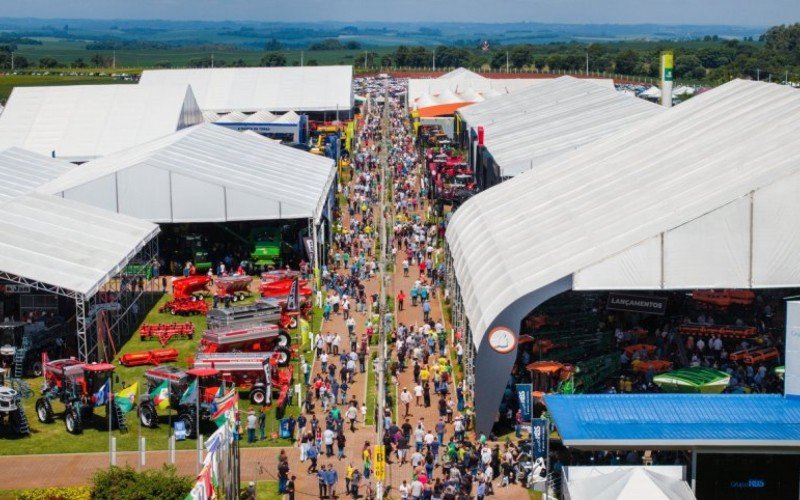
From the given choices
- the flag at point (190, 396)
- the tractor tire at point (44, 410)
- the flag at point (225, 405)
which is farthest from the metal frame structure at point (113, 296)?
the flag at point (225, 405)

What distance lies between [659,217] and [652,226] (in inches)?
29.2

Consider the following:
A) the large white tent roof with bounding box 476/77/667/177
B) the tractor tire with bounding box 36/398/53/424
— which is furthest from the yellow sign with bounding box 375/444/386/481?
the large white tent roof with bounding box 476/77/667/177

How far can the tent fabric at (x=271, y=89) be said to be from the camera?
305ft

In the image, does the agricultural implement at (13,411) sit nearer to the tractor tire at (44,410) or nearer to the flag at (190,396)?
the tractor tire at (44,410)

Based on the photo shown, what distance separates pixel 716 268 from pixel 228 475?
1239 centimetres

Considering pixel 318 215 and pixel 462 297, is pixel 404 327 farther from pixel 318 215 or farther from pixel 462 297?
pixel 318 215

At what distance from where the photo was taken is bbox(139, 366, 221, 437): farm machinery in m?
29.4

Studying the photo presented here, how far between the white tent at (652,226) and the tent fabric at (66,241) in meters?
10.5

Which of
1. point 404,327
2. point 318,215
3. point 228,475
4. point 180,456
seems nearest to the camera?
point 228,475

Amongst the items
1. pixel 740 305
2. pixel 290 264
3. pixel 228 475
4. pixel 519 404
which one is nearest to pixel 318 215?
pixel 290 264

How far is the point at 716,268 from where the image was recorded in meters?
29.4

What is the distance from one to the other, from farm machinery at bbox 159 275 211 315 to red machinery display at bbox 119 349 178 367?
21.6ft

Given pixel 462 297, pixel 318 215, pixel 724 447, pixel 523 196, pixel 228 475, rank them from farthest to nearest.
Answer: pixel 318 215
pixel 523 196
pixel 462 297
pixel 228 475
pixel 724 447

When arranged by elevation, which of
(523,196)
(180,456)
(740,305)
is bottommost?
(180,456)
